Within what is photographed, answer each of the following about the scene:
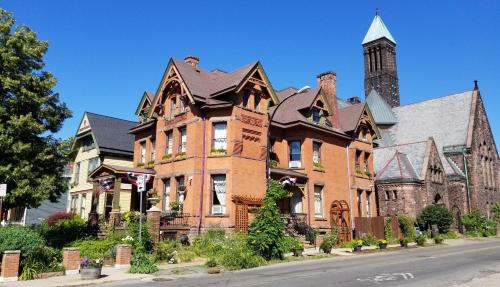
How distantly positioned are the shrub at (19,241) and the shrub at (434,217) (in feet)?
105

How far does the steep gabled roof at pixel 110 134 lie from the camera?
4003cm

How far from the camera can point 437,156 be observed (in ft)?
143

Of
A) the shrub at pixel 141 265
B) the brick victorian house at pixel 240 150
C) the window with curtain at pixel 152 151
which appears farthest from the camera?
the window with curtain at pixel 152 151

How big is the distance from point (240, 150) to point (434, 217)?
2063 cm

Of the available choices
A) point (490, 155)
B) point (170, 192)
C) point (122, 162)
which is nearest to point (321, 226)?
point (170, 192)

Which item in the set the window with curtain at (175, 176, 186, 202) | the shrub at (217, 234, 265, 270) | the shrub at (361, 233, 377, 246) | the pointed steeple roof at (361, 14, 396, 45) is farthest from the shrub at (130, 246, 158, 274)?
the pointed steeple roof at (361, 14, 396, 45)

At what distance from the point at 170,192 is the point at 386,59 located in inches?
2465

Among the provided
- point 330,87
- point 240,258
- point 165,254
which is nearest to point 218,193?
point 165,254

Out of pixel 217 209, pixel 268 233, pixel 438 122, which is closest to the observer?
pixel 268 233

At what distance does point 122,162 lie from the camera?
134ft

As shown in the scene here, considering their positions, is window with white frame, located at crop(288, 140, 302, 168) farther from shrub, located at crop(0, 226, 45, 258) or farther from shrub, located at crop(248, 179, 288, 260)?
shrub, located at crop(0, 226, 45, 258)

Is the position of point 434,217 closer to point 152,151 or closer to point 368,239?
point 368,239

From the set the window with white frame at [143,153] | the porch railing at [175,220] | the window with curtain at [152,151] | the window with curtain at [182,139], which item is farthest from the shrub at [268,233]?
the window with white frame at [143,153]

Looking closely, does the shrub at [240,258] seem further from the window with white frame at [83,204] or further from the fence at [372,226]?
the window with white frame at [83,204]
